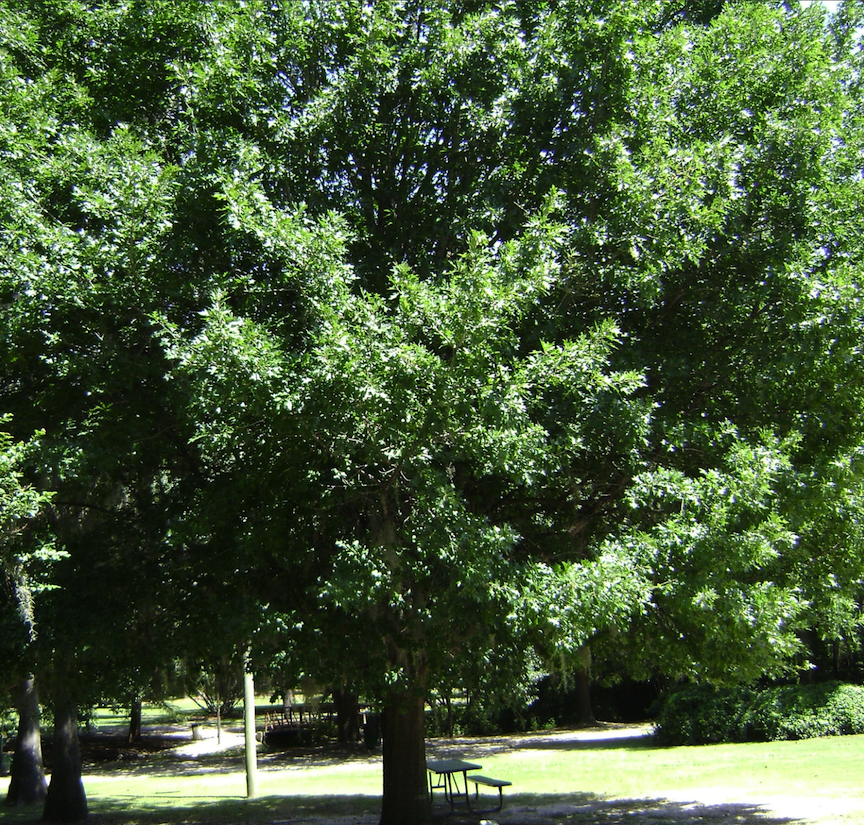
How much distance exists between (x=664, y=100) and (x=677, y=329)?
239cm

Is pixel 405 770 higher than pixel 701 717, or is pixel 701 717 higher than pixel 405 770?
pixel 701 717

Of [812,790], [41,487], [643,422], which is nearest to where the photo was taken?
[643,422]

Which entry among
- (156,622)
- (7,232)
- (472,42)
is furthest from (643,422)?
(7,232)

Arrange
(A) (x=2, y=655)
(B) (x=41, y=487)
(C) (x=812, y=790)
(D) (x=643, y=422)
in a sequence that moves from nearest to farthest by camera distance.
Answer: (D) (x=643, y=422) → (A) (x=2, y=655) → (B) (x=41, y=487) → (C) (x=812, y=790)

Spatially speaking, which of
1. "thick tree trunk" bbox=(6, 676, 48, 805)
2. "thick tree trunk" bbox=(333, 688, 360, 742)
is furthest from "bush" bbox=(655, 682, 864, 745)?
"thick tree trunk" bbox=(6, 676, 48, 805)

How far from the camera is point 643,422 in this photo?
801cm

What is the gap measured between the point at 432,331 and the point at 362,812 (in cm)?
974

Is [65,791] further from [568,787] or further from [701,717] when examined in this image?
[701,717]

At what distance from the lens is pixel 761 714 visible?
20.5m

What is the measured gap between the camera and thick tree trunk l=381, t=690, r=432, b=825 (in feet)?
35.8

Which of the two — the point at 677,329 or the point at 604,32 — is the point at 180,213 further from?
the point at 677,329

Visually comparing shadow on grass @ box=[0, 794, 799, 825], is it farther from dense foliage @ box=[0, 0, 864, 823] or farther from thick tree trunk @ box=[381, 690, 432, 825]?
dense foliage @ box=[0, 0, 864, 823]

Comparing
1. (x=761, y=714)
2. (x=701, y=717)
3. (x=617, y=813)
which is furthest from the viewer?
(x=701, y=717)

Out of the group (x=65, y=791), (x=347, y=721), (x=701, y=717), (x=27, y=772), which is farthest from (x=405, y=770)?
(x=347, y=721)
